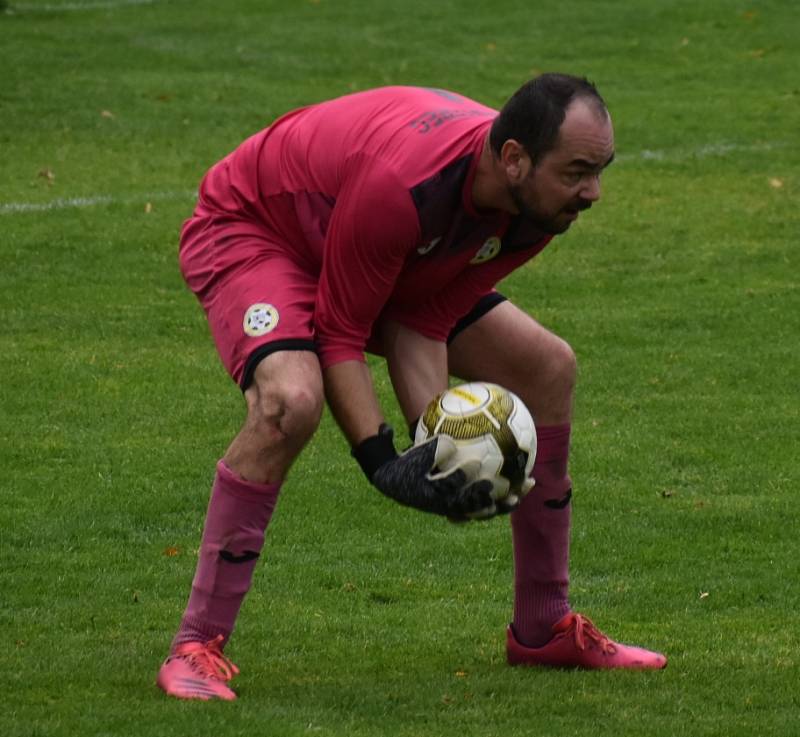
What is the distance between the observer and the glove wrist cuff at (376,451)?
5.43m

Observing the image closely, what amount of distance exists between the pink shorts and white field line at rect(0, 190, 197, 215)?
8.37 m

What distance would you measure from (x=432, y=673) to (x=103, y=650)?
1.03 m

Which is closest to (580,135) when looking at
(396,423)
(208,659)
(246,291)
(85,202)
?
(246,291)

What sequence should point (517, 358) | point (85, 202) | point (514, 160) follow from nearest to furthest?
1. point (514, 160)
2. point (517, 358)
3. point (85, 202)

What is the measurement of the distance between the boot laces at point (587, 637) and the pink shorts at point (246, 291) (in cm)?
133

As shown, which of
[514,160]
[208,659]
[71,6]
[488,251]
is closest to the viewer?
[514,160]

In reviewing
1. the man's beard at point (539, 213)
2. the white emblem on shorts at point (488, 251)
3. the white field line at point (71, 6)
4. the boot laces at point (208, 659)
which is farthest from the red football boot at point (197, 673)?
the white field line at point (71, 6)

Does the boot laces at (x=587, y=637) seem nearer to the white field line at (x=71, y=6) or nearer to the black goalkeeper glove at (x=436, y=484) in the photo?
the black goalkeeper glove at (x=436, y=484)

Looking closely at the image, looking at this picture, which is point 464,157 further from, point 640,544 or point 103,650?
point 640,544

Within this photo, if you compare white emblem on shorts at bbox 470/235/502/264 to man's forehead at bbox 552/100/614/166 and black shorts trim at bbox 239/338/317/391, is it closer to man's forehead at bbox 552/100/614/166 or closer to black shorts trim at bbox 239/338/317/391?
man's forehead at bbox 552/100/614/166

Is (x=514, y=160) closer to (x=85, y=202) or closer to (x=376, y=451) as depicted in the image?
(x=376, y=451)

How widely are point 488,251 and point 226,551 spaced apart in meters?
1.14

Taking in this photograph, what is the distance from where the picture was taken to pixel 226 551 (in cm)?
557

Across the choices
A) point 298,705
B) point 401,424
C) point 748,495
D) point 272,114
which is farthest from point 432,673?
point 272,114
